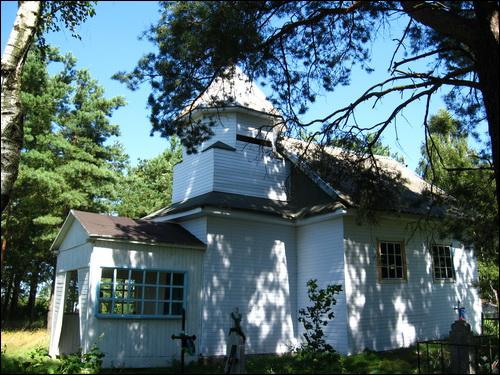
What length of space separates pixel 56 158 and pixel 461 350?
21896 millimetres

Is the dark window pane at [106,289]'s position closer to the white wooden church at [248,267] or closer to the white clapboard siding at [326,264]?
the white wooden church at [248,267]

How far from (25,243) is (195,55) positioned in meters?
21.6

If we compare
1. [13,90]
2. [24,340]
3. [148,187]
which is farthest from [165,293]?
[148,187]

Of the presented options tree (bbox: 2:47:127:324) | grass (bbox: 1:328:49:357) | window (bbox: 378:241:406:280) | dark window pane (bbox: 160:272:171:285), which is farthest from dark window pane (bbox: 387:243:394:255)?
tree (bbox: 2:47:127:324)

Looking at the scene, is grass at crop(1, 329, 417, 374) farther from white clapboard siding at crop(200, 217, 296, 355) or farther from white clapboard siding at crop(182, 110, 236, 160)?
white clapboard siding at crop(182, 110, 236, 160)

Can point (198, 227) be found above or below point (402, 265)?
above

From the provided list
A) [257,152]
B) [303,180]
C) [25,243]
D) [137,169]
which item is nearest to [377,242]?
[303,180]

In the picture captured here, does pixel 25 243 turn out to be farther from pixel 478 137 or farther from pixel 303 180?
pixel 478 137

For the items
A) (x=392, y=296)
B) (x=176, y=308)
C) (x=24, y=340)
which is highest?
(x=392, y=296)

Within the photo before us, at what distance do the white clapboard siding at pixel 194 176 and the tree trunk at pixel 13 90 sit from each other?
8059 millimetres

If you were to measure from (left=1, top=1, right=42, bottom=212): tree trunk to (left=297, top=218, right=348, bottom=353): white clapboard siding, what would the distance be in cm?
918

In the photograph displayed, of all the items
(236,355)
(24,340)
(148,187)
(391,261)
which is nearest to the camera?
(236,355)

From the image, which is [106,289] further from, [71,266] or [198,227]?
[198,227]

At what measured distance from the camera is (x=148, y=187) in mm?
36625
